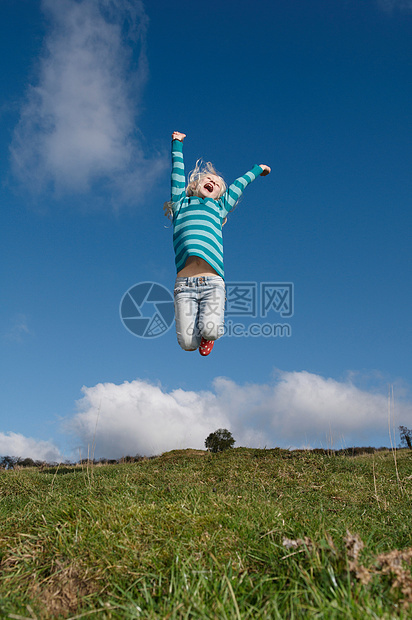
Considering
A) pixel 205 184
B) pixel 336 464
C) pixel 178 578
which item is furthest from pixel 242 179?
pixel 178 578

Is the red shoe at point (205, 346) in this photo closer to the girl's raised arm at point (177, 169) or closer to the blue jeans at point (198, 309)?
the blue jeans at point (198, 309)

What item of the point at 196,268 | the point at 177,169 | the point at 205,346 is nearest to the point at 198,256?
the point at 196,268

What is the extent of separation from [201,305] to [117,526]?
353cm

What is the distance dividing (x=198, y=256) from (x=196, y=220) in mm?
666

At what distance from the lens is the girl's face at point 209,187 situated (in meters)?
7.23

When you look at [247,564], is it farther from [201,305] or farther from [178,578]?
[201,305]

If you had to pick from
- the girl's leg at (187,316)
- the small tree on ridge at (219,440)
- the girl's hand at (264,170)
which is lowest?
the small tree on ridge at (219,440)

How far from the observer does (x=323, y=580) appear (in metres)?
2.45

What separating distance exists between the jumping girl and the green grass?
7.66ft

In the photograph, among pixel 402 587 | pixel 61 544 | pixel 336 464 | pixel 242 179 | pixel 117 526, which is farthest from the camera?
pixel 336 464

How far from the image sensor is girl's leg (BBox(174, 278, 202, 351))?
656cm

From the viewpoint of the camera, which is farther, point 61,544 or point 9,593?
point 61,544

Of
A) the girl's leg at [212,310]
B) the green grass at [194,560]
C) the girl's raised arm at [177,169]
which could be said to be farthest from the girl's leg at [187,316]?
the green grass at [194,560]

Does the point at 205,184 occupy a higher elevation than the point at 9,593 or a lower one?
higher
